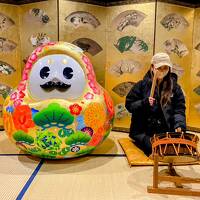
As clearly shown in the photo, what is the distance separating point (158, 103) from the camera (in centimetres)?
298

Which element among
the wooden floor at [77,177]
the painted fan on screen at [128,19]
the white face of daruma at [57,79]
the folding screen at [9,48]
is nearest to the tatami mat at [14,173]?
the wooden floor at [77,177]

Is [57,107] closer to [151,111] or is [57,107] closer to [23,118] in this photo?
[23,118]

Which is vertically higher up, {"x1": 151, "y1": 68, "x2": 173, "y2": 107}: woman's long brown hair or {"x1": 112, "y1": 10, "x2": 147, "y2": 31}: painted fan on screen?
{"x1": 112, "y1": 10, "x2": 147, "y2": 31}: painted fan on screen

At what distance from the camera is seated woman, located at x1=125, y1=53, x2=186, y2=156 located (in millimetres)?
2836

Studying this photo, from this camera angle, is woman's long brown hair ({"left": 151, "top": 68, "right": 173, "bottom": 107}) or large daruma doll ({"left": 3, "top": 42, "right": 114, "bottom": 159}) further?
woman's long brown hair ({"left": 151, "top": 68, "right": 173, "bottom": 107})

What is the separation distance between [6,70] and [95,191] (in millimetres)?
2369

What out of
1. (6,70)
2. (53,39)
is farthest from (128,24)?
(6,70)

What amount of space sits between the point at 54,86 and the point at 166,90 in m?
1.13

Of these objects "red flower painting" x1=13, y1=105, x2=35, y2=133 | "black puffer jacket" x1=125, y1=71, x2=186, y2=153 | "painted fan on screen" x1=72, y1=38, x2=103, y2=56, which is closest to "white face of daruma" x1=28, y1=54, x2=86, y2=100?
"red flower painting" x1=13, y1=105, x2=35, y2=133

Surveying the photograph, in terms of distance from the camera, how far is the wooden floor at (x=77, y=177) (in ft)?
7.15

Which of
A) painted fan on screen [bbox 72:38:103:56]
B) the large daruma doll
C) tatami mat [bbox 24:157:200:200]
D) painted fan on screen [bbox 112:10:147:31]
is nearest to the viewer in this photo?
tatami mat [bbox 24:157:200:200]

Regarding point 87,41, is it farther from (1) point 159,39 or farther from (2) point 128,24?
(1) point 159,39

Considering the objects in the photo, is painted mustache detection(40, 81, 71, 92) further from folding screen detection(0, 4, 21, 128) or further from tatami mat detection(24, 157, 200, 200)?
folding screen detection(0, 4, 21, 128)

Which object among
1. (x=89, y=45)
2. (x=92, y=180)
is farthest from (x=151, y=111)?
(x=89, y=45)
